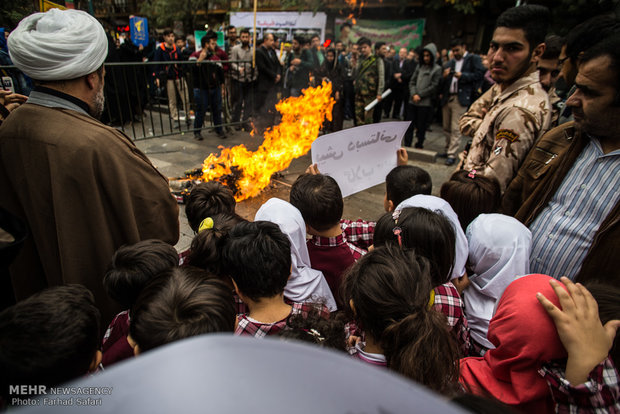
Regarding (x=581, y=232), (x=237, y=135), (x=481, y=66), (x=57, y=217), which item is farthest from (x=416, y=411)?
(x=481, y=66)

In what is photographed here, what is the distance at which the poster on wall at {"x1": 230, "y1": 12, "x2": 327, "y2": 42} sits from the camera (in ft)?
61.0

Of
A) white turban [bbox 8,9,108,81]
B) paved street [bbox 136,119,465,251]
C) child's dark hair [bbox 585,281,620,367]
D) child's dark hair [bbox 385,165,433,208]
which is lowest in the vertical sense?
paved street [bbox 136,119,465,251]

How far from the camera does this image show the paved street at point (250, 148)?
15.9 ft

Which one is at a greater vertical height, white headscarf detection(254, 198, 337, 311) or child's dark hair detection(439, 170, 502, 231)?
child's dark hair detection(439, 170, 502, 231)

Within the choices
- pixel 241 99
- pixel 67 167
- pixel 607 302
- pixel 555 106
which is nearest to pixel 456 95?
pixel 555 106

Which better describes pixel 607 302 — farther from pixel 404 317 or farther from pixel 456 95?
pixel 456 95

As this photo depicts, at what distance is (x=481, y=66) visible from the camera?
8234 millimetres

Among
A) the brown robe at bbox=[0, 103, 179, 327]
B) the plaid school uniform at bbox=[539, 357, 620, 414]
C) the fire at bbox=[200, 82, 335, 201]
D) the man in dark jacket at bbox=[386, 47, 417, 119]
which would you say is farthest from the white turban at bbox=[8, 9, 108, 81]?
the man in dark jacket at bbox=[386, 47, 417, 119]

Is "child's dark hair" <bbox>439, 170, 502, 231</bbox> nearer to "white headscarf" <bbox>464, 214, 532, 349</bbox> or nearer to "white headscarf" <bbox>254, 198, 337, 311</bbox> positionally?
"white headscarf" <bbox>464, 214, 532, 349</bbox>

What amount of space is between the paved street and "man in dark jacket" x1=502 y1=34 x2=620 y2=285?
8.93 ft

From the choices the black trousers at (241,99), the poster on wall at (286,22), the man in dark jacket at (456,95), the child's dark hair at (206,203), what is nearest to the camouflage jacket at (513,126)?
the child's dark hair at (206,203)

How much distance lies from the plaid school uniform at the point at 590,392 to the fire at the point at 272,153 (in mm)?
4269

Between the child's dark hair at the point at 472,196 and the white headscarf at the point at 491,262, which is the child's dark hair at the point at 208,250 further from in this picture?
the child's dark hair at the point at 472,196

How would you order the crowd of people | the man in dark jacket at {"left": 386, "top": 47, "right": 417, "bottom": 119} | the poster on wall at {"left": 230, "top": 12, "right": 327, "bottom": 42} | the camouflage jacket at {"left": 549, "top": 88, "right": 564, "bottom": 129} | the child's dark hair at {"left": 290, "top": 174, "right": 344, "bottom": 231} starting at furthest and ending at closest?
the poster on wall at {"left": 230, "top": 12, "right": 327, "bottom": 42}, the man in dark jacket at {"left": 386, "top": 47, "right": 417, "bottom": 119}, the camouflage jacket at {"left": 549, "top": 88, "right": 564, "bottom": 129}, the child's dark hair at {"left": 290, "top": 174, "right": 344, "bottom": 231}, the crowd of people
